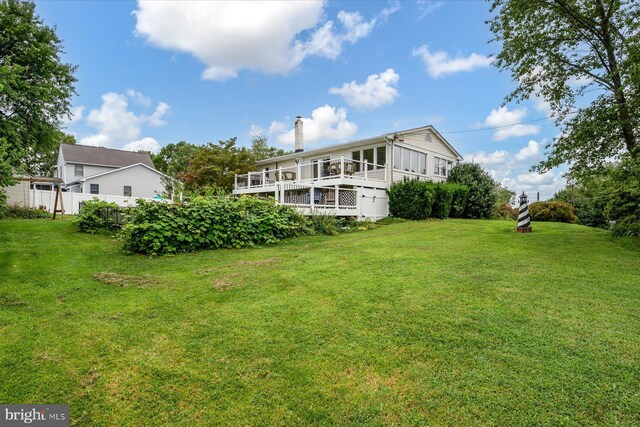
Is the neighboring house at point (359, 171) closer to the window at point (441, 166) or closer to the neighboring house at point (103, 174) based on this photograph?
the window at point (441, 166)

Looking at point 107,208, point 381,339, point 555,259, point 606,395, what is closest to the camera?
point 606,395

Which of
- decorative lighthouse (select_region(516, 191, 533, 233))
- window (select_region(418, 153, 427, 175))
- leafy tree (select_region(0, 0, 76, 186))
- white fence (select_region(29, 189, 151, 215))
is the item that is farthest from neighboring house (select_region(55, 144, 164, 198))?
decorative lighthouse (select_region(516, 191, 533, 233))

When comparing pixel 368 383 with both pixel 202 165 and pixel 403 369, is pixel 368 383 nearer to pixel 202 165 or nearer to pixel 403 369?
pixel 403 369

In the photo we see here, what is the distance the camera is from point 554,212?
16484mm

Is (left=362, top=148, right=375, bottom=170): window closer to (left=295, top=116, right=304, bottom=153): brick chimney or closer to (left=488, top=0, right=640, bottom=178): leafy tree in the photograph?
(left=295, top=116, right=304, bottom=153): brick chimney

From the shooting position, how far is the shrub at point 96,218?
10.1 meters

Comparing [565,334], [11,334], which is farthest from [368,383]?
[11,334]

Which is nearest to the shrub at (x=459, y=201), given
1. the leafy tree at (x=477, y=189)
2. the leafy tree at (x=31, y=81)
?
the leafy tree at (x=477, y=189)

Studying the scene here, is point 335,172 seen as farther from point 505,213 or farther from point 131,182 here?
point 131,182

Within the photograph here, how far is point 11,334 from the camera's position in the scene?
310 centimetres

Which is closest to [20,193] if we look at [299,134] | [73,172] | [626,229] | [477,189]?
[73,172]

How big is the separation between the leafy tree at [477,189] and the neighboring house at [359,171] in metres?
2.03

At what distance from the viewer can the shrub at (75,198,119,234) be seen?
10.1 m

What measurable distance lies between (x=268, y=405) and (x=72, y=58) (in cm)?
1791
